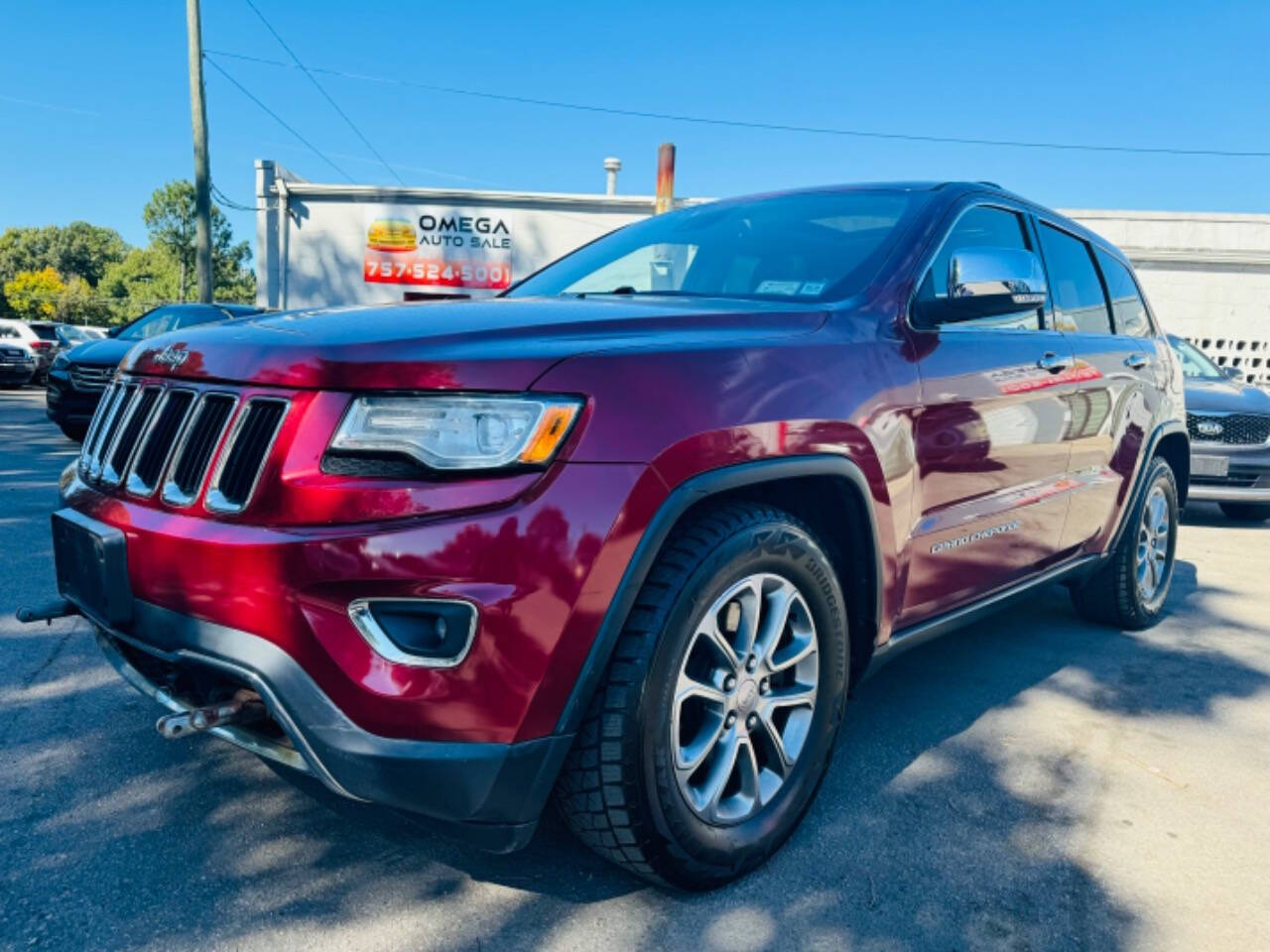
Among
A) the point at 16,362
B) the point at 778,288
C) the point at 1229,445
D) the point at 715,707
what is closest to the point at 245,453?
the point at 715,707

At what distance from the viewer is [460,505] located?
1626 millimetres

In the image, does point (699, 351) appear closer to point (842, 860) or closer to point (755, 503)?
point (755, 503)

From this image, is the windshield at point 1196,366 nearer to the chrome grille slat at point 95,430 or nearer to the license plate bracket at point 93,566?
the chrome grille slat at point 95,430

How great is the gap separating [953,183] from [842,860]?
84.0 inches

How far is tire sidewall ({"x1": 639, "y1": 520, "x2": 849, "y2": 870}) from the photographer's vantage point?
183 centimetres

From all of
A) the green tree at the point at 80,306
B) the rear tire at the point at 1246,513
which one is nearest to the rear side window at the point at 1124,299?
the rear tire at the point at 1246,513

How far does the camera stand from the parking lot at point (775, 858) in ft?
6.22

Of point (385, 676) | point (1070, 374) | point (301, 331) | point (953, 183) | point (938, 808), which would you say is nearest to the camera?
point (385, 676)

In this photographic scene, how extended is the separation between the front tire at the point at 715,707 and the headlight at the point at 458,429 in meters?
0.39

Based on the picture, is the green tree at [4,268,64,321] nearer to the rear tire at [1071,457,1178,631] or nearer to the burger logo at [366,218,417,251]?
the burger logo at [366,218,417,251]

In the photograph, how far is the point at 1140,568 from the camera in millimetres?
4273

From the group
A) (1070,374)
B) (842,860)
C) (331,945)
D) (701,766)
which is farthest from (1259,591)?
(331,945)

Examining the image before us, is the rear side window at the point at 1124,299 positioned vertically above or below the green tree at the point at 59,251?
below

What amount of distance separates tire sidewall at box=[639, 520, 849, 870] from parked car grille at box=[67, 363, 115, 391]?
8.06 meters
